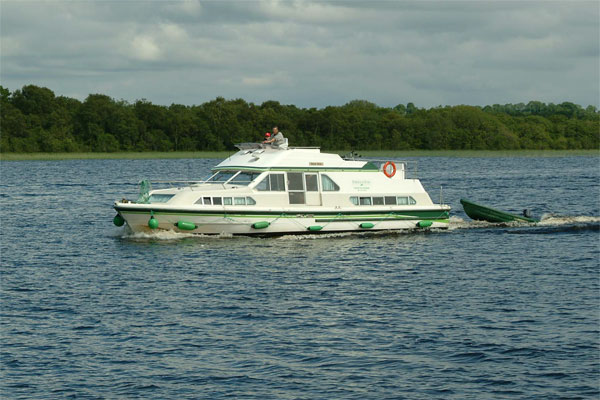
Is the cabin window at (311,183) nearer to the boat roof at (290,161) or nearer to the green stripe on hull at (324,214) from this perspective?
the boat roof at (290,161)

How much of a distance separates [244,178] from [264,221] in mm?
2378

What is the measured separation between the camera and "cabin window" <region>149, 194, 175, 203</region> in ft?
110

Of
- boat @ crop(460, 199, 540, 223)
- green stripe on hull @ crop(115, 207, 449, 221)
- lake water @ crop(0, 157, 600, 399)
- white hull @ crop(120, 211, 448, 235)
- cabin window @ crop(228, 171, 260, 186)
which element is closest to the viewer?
lake water @ crop(0, 157, 600, 399)

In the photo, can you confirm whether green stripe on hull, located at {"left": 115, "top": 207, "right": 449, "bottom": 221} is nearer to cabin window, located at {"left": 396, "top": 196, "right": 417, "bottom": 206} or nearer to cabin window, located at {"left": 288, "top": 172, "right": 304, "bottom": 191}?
cabin window, located at {"left": 396, "top": 196, "right": 417, "bottom": 206}

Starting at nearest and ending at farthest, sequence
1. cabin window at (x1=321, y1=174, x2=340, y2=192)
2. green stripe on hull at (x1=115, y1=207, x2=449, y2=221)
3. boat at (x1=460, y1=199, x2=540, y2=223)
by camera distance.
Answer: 1. green stripe on hull at (x1=115, y1=207, x2=449, y2=221)
2. cabin window at (x1=321, y1=174, x2=340, y2=192)
3. boat at (x1=460, y1=199, x2=540, y2=223)

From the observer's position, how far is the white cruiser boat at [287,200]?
33.1 m

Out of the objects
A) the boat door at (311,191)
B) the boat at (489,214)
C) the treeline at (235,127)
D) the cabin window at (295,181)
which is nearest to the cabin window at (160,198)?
the cabin window at (295,181)

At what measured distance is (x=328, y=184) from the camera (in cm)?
3550

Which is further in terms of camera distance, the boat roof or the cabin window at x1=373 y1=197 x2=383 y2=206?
the cabin window at x1=373 y1=197 x2=383 y2=206

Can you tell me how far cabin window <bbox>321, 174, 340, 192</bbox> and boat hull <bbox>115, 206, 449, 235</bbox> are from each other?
3.62 feet

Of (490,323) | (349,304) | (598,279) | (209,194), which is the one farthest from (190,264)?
(598,279)

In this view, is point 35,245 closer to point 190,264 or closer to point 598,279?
point 190,264

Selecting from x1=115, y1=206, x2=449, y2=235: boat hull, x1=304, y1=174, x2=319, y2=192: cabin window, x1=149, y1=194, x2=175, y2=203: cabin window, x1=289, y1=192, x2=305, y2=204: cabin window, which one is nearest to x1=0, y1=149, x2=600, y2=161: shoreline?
x1=115, y1=206, x2=449, y2=235: boat hull

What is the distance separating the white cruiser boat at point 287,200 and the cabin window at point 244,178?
0.04 m
